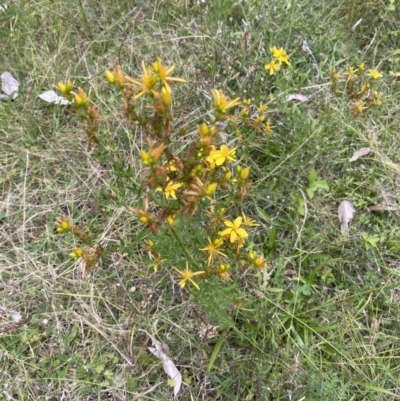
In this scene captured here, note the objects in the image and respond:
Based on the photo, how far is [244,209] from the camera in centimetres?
213

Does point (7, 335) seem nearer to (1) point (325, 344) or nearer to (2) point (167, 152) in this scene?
(2) point (167, 152)

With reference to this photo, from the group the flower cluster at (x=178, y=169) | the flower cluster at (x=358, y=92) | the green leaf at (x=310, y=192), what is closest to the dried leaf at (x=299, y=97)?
the flower cluster at (x=358, y=92)

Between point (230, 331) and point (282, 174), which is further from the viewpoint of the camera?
point (282, 174)

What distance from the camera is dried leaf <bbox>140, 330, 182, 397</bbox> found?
1.86 metres

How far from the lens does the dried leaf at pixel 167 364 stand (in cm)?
186

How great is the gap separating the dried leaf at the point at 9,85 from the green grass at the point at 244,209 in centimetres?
4

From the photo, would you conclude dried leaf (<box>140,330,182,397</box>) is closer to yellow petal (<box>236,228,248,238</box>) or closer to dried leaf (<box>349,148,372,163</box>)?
yellow petal (<box>236,228,248,238</box>)

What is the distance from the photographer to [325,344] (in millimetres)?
1939

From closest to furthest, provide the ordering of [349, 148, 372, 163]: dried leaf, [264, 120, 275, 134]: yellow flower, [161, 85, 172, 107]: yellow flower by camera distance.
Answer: [161, 85, 172, 107]: yellow flower < [264, 120, 275, 134]: yellow flower < [349, 148, 372, 163]: dried leaf

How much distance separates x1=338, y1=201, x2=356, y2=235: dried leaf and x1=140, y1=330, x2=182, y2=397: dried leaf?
0.90m

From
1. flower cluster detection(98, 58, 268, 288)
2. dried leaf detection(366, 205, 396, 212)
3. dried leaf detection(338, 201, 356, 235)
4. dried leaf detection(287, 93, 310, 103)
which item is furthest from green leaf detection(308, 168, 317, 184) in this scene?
flower cluster detection(98, 58, 268, 288)

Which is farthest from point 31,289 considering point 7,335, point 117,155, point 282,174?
point 282,174

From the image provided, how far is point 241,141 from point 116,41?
86cm

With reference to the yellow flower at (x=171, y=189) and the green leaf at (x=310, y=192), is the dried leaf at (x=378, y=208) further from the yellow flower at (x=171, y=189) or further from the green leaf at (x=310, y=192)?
the yellow flower at (x=171, y=189)
